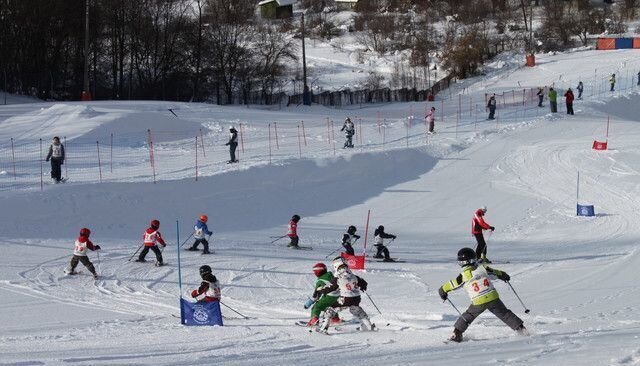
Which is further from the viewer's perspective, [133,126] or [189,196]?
[133,126]

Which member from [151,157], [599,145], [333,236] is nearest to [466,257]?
[333,236]

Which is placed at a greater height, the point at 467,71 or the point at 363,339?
the point at 467,71

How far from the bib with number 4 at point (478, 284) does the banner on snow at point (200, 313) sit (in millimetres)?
4309

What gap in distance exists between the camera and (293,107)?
53406 millimetres

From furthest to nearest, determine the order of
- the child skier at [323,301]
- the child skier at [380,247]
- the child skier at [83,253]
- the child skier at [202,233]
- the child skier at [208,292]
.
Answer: the child skier at [202,233] → the child skier at [380,247] → the child skier at [83,253] → the child skier at [208,292] → the child skier at [323,301]

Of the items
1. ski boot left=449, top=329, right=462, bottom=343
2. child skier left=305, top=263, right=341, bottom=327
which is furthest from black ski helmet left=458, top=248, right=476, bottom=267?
child skier left=305, top=263, right=341, bottom=327

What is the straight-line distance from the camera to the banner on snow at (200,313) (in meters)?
14.7

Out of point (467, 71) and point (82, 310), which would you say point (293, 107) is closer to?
point (467, 71)

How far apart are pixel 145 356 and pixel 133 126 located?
29.0m

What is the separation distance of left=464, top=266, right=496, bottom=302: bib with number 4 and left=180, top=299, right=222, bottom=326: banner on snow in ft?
14.1

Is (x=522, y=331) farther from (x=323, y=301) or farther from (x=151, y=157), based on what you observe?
(x=151, y=157)

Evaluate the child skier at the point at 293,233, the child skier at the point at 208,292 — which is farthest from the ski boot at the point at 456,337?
the child skier at the point at 293,233

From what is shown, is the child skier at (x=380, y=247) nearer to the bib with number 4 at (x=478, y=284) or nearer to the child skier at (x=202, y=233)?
the child skier at (x=202, y=233)

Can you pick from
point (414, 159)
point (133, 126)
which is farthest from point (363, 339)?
point (133, 126)
